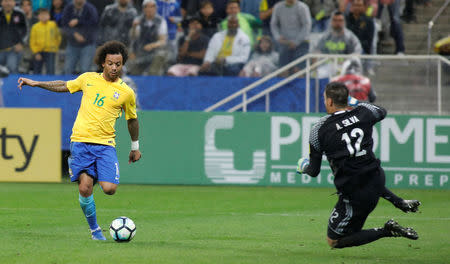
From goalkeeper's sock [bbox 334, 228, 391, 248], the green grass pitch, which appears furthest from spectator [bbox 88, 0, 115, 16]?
goalkeeper's sock [bbox 334, 228, 391, 248]

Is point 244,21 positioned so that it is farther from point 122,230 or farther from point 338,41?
point 122,230

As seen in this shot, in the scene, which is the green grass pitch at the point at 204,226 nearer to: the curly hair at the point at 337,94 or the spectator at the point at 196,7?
the curly hair at the point at 337,94

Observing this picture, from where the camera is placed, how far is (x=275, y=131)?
56.5 feet

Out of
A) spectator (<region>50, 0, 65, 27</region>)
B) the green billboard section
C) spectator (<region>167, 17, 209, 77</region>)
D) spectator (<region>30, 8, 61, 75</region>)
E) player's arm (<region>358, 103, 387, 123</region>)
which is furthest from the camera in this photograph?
spectator (<region>50, 0, 65, 27</region>)

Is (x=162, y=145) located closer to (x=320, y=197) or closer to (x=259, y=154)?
(x=259, y=154)

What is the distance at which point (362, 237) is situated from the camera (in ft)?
26.2

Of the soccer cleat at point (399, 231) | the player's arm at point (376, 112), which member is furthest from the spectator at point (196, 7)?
the soccer cleat at point (399, 231)

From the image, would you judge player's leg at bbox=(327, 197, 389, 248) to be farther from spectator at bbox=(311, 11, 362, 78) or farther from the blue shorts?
spectator at bbox=(311, 11, 362, 78)

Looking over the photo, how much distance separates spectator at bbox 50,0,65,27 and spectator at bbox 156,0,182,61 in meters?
2.28

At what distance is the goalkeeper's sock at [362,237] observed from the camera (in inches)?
315

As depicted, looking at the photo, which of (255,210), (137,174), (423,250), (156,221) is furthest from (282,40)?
(423,250)

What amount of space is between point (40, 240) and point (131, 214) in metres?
3.22

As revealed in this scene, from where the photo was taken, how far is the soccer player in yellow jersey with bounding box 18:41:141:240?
917 centimetres

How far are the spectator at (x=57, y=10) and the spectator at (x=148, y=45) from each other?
6.05 feet
